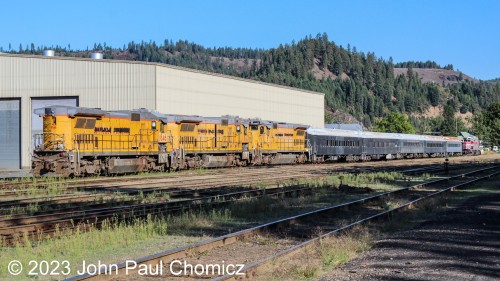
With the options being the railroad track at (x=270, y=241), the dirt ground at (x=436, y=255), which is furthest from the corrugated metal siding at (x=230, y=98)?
the dirt ground at (x=436, y=255)

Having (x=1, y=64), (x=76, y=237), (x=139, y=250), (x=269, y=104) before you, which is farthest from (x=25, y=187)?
(x=269, y=104)

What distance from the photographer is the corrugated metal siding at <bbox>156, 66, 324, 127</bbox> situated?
46688 mm

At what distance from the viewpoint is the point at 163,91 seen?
45.6 meters

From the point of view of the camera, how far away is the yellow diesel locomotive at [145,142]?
27203mm

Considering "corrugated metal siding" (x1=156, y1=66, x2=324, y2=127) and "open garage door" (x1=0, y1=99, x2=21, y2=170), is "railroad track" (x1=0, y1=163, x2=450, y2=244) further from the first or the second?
"open garage door" (x1=0, y1=99, x2=21, y2=170)

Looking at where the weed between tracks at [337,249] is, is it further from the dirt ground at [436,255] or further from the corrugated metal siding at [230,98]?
the corrugated metal siding at [230,98]

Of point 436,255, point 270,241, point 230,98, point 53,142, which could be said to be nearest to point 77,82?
point 230,98

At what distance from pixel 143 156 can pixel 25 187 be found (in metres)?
9.56

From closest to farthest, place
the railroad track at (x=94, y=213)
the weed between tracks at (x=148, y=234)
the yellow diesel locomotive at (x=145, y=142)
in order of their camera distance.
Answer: the weed between tracks at (x=148, y=234)
the railroad track at (x=94, y=213)
the yellow diesel locomotive at (x=145, y=142)

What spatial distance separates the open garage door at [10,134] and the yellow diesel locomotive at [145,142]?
12.9 m

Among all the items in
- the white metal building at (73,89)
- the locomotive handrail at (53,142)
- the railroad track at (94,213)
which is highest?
the white metal building at (73,89)

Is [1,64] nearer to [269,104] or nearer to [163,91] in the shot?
[163,91]

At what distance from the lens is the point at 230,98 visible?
180ft

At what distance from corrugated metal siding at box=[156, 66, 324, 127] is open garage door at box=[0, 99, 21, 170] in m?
12.8
